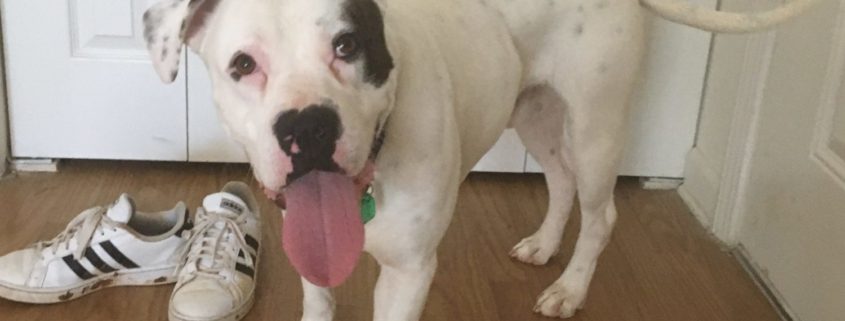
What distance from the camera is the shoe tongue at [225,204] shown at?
6.01 ft

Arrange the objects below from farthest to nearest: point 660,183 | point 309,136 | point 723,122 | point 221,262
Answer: point 660,183 → point 723,122 → point 221,262 → point 309,136

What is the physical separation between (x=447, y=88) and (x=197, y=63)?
3.24 ft

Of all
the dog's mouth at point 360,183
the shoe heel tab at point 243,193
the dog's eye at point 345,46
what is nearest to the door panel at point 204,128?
the shoe heel tab at point 243,193

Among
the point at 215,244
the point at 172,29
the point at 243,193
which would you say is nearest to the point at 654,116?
the point at 243,193

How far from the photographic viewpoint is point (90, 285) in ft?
5.60

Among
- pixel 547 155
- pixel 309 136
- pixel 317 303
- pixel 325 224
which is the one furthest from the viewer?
pixel 547 155

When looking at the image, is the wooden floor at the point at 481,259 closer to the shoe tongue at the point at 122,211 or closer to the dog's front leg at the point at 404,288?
the shoe tongue at the point at 122,211

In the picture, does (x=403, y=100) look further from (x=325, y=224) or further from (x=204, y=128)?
(x=204, y=128)

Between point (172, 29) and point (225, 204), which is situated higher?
point (172, 29)

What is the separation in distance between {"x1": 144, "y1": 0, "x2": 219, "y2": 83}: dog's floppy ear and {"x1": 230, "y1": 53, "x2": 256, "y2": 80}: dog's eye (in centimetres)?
10

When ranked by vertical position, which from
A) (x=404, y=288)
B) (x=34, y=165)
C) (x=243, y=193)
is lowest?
(x=34, y=165)

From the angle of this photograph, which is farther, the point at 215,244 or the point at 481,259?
the point at 481,259

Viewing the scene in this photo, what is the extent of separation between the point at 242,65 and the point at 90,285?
77 centimetres

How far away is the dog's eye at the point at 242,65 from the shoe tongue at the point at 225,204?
0.76 metres
